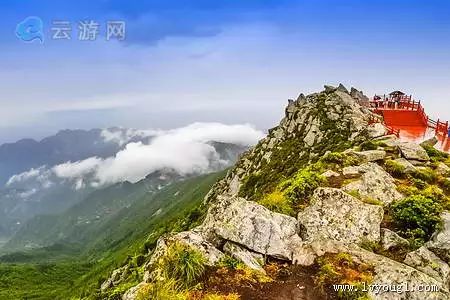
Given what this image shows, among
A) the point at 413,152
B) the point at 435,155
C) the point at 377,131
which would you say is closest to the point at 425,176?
the point at 413,152

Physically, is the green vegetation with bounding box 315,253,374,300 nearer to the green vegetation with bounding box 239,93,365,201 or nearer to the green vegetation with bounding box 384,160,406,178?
the green vegetation with bounding box 384,160,406,178

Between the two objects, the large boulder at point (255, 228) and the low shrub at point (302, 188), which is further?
the low shrub at point (302, 188)

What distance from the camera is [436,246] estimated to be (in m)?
22.4

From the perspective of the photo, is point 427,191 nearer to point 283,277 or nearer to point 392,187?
point 392,187

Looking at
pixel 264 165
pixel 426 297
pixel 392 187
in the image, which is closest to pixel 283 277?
pixel 426 297

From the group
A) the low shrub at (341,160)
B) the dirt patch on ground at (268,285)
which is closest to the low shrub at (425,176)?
the low shrub at (341,160)

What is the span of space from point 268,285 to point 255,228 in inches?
146

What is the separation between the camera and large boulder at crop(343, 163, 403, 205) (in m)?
29.2

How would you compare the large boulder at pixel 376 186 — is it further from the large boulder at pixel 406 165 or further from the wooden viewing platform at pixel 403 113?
the wooden viewing platform at pixel 403 113

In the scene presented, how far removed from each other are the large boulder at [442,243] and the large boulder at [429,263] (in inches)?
14.6

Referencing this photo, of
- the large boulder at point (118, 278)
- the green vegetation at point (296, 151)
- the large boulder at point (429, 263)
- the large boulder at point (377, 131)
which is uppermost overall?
the large boulder at point (377, 131)

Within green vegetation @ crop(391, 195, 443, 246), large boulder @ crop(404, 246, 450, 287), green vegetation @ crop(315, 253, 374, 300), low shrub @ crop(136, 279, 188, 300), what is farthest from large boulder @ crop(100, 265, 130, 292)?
large boulder @ crop(404, 246, 450, 287)

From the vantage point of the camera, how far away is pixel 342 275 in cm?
2006

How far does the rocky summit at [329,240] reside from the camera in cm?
1914
